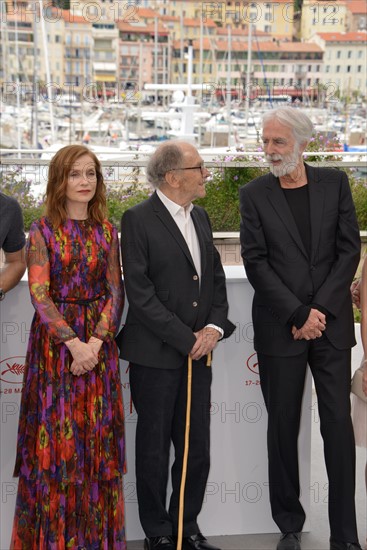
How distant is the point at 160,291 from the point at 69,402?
0.49 m

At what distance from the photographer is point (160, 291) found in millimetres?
2912

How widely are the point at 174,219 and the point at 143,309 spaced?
0.35 metres

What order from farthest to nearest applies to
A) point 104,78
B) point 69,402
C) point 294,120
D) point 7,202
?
point 104,78
point 294,120
point 69,402
point 7,202

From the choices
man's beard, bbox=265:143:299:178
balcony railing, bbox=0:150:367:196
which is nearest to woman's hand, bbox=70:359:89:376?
man's beard, bbox=265:143:299:178

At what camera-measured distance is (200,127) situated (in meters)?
14.6

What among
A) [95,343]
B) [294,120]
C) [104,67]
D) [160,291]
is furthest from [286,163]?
[104,67]

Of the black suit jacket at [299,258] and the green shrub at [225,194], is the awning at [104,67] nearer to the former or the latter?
the green shrub at [225,194]

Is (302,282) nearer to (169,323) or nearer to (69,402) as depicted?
(169,323)

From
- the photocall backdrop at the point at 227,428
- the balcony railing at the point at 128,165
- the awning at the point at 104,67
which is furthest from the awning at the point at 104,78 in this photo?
the photocall backdrop at the point at 227,428

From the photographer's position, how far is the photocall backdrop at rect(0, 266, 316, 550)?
10.2 ft

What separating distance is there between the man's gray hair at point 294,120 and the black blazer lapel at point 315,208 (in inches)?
6.4

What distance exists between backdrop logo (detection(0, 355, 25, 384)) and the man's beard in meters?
1.16

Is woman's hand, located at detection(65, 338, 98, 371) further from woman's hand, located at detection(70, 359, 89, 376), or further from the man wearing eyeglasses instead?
the man wearing eyeglasses

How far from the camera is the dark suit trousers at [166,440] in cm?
296
